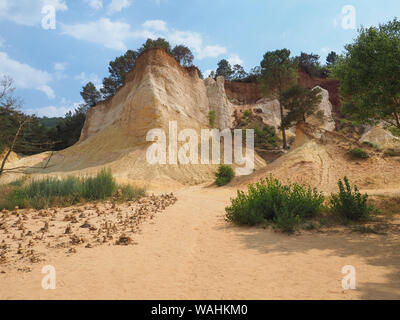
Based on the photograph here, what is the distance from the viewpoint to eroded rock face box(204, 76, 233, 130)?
30.0 m

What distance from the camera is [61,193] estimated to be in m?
8.23

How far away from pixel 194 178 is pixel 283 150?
12.3m

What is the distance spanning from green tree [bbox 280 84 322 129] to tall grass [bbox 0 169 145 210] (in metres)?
18.8

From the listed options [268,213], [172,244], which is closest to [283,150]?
[268,213]

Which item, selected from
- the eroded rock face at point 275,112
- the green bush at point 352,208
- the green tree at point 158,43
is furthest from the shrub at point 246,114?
the green bush at point 352,208

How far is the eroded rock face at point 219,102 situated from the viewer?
30048mm

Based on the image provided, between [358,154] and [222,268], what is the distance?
13.7 m

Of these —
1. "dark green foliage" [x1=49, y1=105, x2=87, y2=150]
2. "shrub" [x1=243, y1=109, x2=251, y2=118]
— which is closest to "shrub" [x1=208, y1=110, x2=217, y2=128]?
"shrub" [x1=243, y1=109, x2=251, y2=118]

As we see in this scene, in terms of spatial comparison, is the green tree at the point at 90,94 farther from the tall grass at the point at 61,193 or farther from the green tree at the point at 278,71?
Result: the tall grass at the point at 61,193

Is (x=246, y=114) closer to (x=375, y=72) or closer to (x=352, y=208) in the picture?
(x=375, y=72)

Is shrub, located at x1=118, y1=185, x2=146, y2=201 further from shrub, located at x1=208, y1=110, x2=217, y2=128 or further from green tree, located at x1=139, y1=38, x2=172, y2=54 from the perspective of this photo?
green tree, located at x1=139, y1=38, x2=172, y2=54

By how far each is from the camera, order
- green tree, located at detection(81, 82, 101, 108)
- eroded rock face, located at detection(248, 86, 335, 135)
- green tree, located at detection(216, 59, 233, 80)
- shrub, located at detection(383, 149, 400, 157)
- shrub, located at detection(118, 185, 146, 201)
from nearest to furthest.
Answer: shrub, located at detection(118, 185, 146, 201) → shrub, located at detection(383, 149, 400, 157) → eroded rock face, located at detection(248, 86, 335, 135) → green tree, located at detection(81, 82, 101, 108) → green tree, located at detection(216, 59, 233, 80)

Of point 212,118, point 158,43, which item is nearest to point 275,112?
point 212,118

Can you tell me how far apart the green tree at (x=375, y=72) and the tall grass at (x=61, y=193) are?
8142 mm
